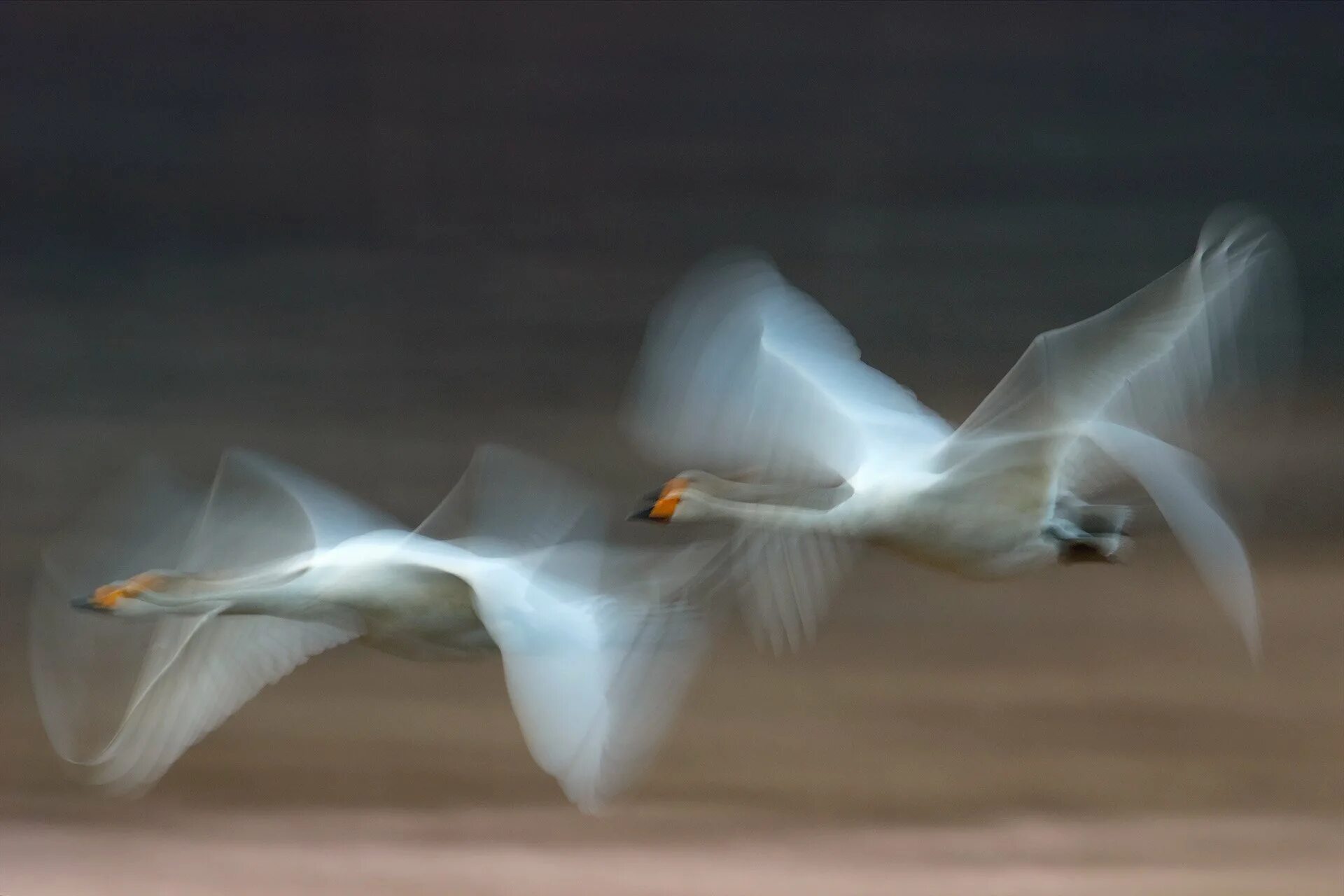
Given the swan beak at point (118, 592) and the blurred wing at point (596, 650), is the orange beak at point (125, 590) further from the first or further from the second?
the blurred wing at point (596, 650)

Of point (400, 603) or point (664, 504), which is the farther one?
point (664, 504)

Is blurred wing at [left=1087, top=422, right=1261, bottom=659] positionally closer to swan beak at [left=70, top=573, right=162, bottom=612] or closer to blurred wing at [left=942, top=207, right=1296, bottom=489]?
blurred wing at [left=942, top=207, right=1296, bottom=489]

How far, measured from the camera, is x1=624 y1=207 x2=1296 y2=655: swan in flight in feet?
9.70

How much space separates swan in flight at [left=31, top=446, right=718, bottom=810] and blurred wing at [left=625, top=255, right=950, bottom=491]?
0.23 metres

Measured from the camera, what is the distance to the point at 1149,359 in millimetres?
3029

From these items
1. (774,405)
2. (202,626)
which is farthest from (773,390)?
(202,626)

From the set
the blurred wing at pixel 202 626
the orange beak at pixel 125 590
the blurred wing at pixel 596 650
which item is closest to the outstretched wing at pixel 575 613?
the blurred wing at pixel 596 650

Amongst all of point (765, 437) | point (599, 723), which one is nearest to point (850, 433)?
point (765, 437)

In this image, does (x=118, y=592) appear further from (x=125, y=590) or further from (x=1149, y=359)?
(x=1149, y=359)

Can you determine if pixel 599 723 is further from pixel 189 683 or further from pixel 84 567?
pixel 84 567

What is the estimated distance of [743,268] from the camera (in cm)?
324

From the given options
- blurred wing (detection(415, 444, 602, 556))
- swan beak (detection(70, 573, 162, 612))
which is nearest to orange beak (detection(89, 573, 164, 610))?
swan beak (detection(70, 573, 162, 612))

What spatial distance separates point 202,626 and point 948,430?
1478 mm

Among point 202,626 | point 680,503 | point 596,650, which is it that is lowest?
point 596,650
